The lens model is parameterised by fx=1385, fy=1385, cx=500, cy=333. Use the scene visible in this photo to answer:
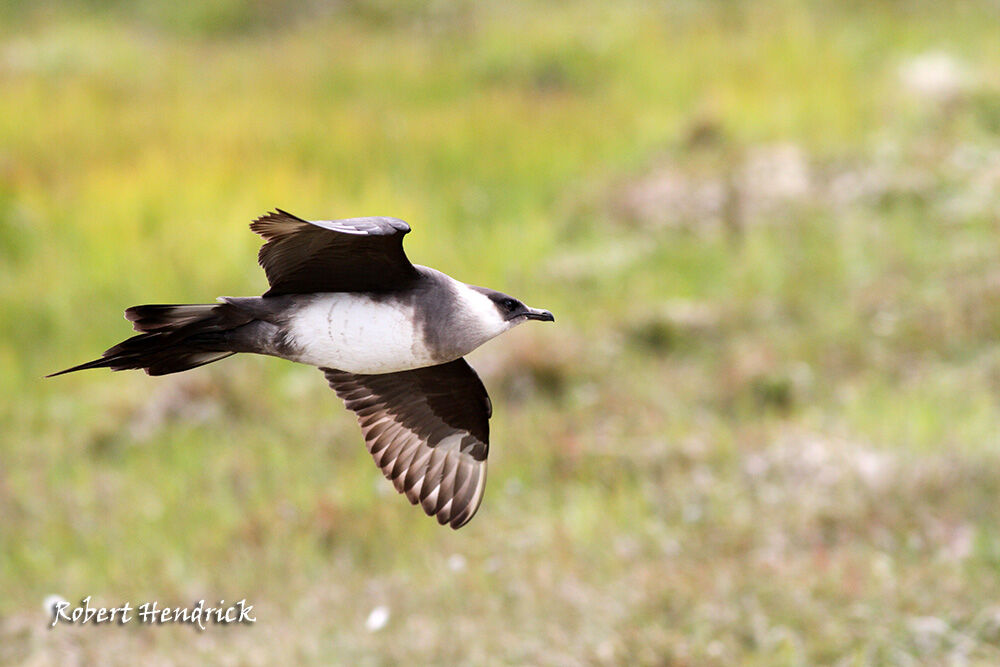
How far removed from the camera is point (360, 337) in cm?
328

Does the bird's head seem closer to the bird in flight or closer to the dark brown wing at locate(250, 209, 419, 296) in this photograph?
the bird in flight

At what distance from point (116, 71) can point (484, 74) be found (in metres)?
3.38

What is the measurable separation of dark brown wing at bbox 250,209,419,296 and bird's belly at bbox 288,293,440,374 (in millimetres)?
72

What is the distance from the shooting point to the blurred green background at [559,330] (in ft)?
17.6

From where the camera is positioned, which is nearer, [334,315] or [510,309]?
[334,315]

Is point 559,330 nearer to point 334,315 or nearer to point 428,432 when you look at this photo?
point 428,432

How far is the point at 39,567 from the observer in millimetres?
6359

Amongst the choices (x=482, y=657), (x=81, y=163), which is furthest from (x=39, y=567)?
(x=81, y=163)

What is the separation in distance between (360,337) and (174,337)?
430 mm

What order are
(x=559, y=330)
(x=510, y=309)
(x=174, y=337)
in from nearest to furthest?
(x=174, y=337), (x=510, y=309), (x=559, y=330)

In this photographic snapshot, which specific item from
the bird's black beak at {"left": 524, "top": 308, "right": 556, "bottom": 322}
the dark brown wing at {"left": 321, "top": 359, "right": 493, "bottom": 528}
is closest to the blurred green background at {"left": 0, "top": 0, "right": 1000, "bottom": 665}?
the dark brown wing at {"left": 321, "top": 359, "right": 493, "bottom": 528}
